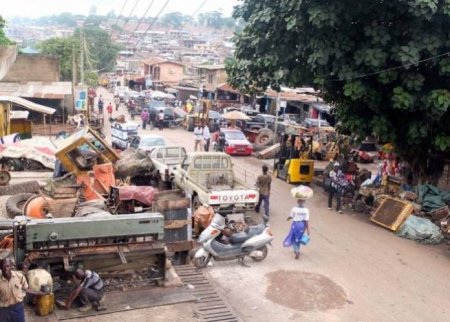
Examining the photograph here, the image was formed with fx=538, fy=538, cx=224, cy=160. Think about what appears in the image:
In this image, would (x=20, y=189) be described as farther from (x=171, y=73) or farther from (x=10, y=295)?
(x=171, y=73)

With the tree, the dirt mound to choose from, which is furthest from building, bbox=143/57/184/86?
the dirt mound

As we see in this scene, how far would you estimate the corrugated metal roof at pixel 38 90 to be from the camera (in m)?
33.3

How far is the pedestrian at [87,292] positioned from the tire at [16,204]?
463cm

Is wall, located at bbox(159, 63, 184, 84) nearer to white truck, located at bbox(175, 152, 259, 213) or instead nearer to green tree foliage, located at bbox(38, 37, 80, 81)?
green tree foliage, located at bbox(38, 37, 80, 81)

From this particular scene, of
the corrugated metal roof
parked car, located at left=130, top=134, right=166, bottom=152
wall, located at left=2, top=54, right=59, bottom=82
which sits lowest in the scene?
parked car, located at left=130, top=134, right=166, bottom=152

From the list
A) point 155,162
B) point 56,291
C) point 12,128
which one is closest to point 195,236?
point 56,291

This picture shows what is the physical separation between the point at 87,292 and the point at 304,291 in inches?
167

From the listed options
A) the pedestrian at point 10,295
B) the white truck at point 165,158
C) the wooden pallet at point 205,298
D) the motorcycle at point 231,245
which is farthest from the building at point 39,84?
the pedestrian at point 10,295

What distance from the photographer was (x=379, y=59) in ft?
47.8

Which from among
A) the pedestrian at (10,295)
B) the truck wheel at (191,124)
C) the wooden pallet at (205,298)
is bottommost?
the truck wheel at (191,124)

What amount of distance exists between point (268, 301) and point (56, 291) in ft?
12.5

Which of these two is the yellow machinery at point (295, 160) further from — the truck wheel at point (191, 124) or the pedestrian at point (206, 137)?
the truck wheel at point (191, 124)

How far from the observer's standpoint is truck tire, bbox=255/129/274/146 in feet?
98.4

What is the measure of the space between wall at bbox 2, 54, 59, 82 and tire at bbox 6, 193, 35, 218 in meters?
30.7
